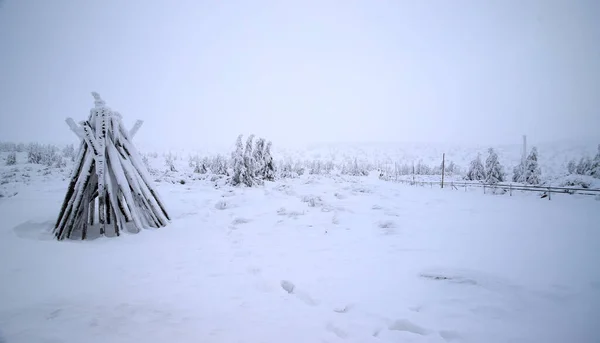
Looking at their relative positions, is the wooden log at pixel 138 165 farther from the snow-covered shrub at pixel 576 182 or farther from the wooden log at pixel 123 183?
the snow-covered shrub at pixel 576 182

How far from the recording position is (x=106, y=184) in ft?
18.9

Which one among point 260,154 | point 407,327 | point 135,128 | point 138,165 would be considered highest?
point 260,154

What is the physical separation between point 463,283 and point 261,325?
3.26m

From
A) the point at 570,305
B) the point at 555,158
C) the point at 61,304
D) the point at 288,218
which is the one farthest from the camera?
the point at 555,158

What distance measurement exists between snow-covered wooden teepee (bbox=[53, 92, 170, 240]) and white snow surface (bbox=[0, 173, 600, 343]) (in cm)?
51

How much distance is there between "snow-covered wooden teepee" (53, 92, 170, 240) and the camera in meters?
5.61

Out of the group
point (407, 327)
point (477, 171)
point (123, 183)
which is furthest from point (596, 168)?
point (123, 183)

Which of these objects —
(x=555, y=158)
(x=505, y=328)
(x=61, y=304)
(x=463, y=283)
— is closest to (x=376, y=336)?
(x=505, y=328)

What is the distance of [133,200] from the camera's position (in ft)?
20.5

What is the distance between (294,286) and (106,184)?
16.7 ft

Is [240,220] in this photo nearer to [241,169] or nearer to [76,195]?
[76,195]

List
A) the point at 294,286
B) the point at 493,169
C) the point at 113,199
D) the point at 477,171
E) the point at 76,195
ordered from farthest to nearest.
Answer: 1. the point at 477,171
2. the point at 493,169
3. the point at 113,199
4. the point at 76,195
5. the point at 294,286

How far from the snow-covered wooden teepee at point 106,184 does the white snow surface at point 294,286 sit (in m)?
0.51

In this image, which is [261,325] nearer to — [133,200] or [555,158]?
[133,200]
